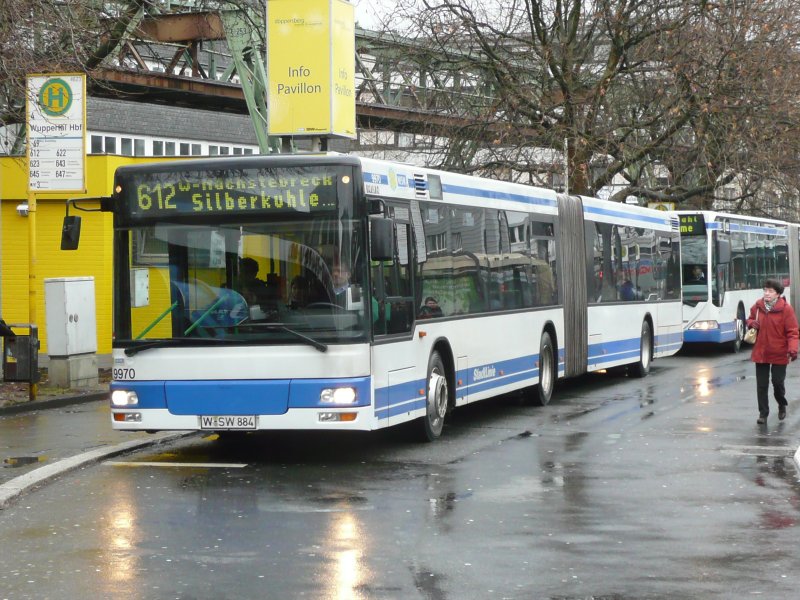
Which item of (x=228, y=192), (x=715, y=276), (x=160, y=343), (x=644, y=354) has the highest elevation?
(x=228, y=192)

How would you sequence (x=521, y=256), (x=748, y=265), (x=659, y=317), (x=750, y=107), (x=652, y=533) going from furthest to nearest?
(x=748, y=265), (x=750, y=107), (x=659, y=317), (x=521, y=256), (x=652, y=533)

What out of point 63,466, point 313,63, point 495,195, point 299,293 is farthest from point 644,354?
point 63,466

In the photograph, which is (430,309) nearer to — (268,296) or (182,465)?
(268,296)

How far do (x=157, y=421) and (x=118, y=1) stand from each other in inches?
499

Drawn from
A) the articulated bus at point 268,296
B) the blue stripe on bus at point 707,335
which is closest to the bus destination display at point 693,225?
the blue stripe on bus at point 707,335

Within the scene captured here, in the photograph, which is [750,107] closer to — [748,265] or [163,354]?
[748,265]

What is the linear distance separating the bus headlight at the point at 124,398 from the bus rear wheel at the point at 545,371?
712 cm

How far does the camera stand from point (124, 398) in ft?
42.5

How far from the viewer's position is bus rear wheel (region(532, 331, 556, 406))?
62.0 feet

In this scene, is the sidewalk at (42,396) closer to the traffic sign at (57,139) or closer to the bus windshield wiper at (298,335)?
the traffic sign at (57,139)

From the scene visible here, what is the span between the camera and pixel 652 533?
370 inches

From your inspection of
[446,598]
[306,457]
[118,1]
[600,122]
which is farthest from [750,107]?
[446,598]

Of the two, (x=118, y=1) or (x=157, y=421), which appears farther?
(x=118, y=1)

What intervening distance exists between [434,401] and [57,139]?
7.07 meters
